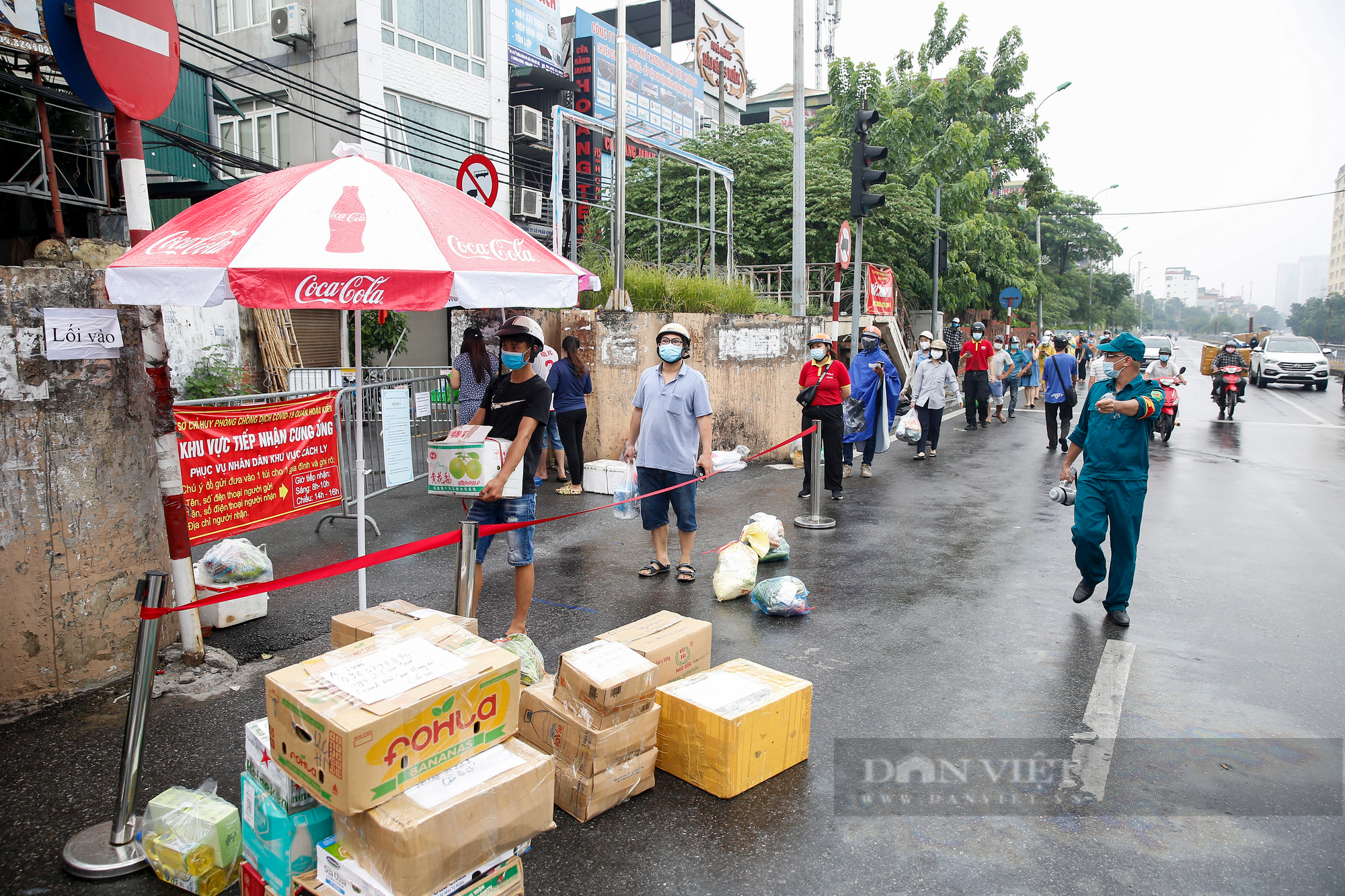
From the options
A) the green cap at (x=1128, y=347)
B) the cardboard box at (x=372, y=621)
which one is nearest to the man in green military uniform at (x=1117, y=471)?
the green cap at (x=1128, y=347)

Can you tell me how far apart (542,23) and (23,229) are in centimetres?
1762

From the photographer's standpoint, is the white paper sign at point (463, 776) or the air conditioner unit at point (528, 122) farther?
the air conditioner unit at point (528, 122)

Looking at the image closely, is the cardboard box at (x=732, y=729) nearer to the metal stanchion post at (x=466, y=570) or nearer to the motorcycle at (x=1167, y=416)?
the metal stanchion post at (x=466, y=570)

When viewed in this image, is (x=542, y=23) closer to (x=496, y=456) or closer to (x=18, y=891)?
(x=496, y=456)

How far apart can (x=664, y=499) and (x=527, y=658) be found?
267 centimetres

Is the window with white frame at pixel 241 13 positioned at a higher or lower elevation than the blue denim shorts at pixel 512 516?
higher

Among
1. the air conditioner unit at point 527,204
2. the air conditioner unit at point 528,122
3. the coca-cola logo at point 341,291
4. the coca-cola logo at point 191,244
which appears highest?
the air conditioner unit at point 528,122

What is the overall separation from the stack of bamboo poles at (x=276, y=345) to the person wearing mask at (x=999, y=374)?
14298 millimetres

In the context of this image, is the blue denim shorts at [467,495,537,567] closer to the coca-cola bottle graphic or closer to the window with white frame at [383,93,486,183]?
the coca-cola bottle graphic

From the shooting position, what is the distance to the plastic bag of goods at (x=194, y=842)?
9.10ft

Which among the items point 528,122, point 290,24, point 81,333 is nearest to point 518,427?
point 81,333

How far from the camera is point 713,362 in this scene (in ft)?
38.8

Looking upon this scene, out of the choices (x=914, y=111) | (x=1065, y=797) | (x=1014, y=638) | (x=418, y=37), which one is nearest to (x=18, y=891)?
(x=1065, y=797)

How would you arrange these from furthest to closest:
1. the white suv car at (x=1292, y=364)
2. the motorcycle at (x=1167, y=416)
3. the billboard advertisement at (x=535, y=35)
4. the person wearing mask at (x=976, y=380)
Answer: the white suv car at (x=1292, y=364) < the billboard advertisement at (x=535, y=35) < the person wearing mask at (x=976, y=380) < the motorcycle at (x=1167, y=416)
